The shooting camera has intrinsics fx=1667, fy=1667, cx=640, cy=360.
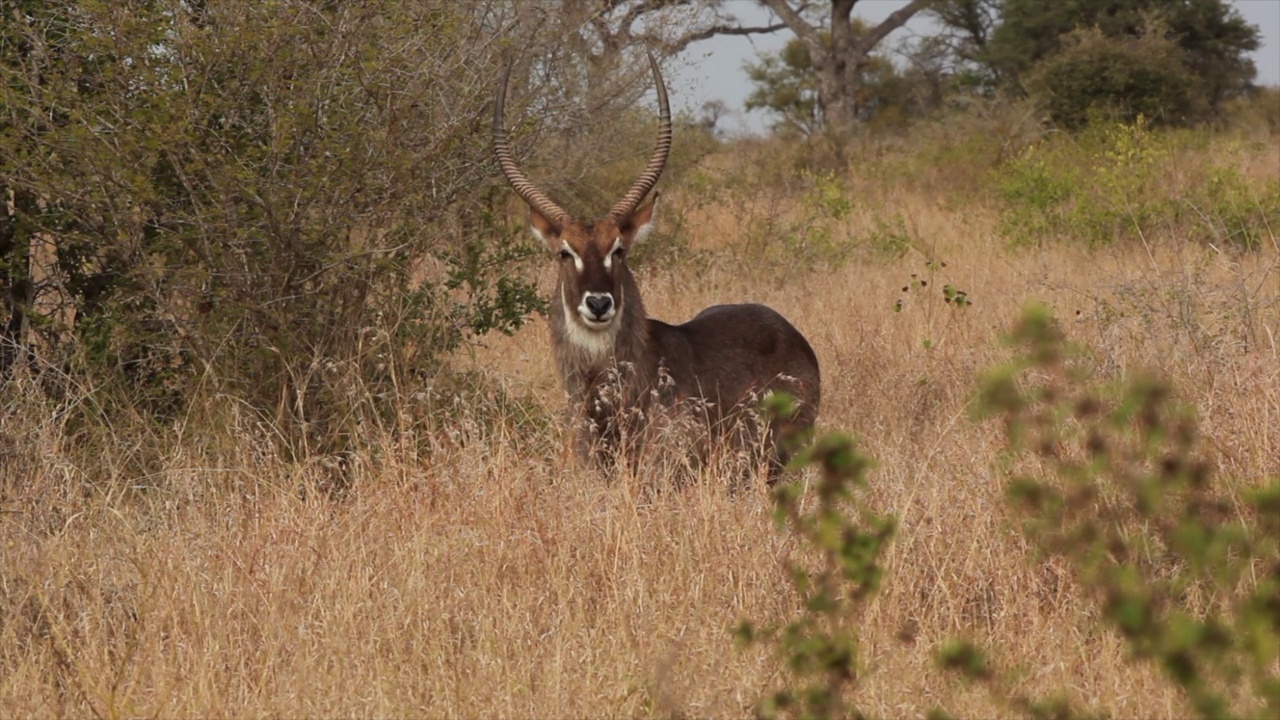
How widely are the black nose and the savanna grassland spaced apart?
396 mm

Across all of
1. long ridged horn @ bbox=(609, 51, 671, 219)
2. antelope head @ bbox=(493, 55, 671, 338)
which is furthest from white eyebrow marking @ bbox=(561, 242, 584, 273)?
long ridged horn @ bbox=(609, 51, 671, 219)

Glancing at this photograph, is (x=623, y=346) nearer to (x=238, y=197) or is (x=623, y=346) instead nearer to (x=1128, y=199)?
(x=238, y=197)

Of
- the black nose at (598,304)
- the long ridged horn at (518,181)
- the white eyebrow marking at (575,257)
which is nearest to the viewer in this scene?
the black nose at (598,304)

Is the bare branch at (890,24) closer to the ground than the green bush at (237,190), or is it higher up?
higher up

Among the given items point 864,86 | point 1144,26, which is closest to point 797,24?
point 1144,26

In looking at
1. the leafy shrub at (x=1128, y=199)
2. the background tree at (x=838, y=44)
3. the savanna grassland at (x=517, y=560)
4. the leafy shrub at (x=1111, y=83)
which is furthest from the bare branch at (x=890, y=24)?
the savanna grassland at (x=517, y=560)

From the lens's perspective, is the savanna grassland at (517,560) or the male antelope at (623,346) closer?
the savanna grassland at (517,560)

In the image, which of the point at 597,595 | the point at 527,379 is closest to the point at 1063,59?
the point at 527,379

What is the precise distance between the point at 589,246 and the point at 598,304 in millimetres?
267

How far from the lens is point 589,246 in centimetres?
561

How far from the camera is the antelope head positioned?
5527mm

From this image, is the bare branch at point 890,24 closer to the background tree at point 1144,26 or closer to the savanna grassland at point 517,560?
the background tree at point 1144,26

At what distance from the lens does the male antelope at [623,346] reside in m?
5.48

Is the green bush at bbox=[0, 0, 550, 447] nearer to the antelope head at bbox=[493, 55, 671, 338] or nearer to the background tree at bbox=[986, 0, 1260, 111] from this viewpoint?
the antelope head at bbox=[493, 55, 671, 338]
